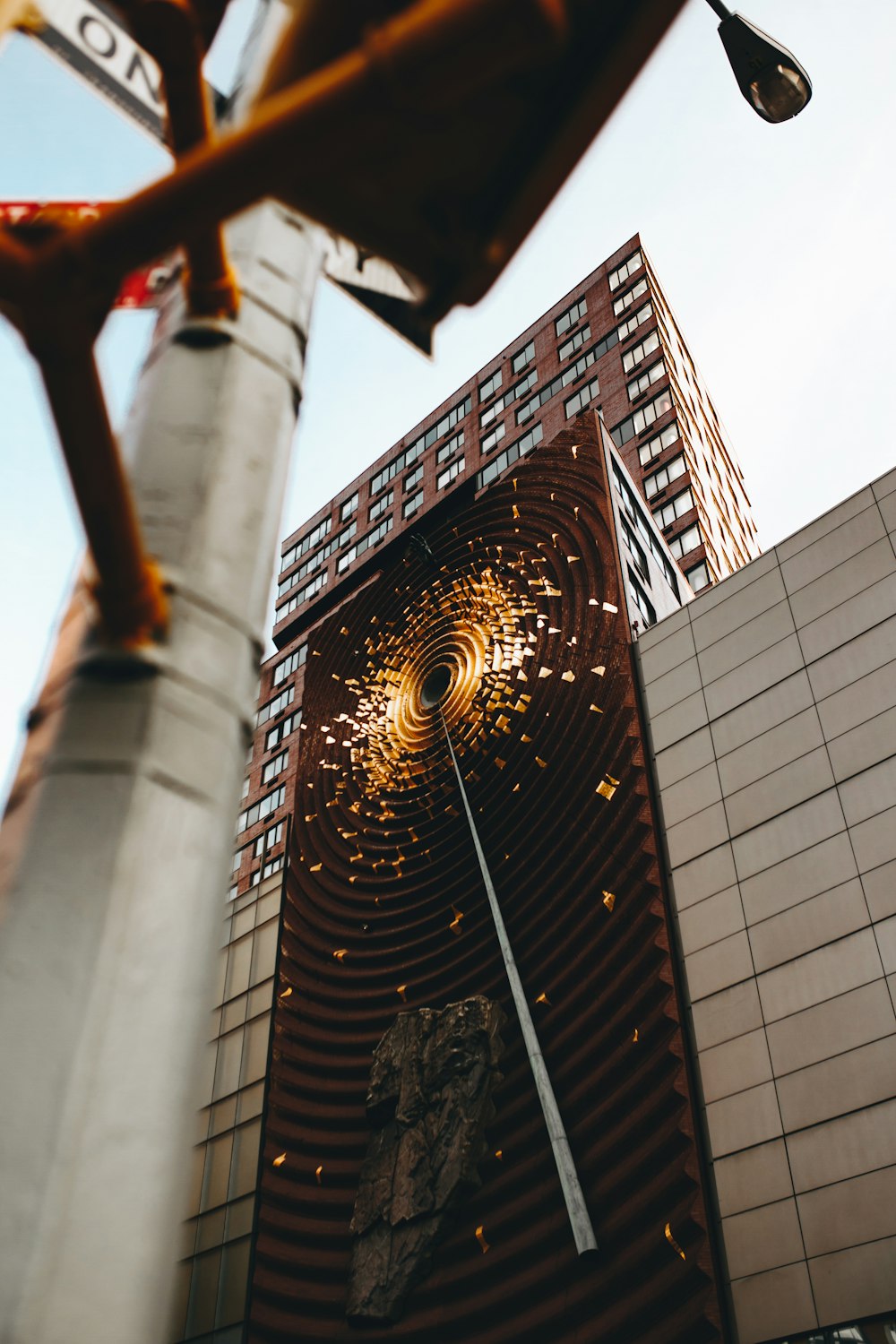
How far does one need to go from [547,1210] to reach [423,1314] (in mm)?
3334

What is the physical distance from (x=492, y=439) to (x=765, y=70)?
57801 millimetres

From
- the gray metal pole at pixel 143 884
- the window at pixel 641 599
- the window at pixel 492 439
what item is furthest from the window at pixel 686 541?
the gray metal pole at pixel 143 884

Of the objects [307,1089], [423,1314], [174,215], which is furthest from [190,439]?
[307,1089]

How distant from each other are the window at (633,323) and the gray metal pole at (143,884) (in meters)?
60.6

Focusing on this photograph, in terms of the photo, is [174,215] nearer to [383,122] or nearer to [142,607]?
[383,122]

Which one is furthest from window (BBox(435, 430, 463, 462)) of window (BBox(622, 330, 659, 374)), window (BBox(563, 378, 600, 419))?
window (BBox(622, 330, 659, 374))

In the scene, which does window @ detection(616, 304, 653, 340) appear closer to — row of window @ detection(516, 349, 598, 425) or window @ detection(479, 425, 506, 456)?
row of window @ detection(516, 349, 598, 425)

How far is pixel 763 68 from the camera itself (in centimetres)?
641

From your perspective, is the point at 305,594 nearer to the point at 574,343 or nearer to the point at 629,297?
the point at 574,343

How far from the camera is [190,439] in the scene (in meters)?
2.25

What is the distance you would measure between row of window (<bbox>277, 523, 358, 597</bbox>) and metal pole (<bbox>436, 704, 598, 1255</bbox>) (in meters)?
46.6

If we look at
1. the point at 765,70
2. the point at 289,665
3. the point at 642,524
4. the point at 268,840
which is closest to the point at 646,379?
the point at 642,524

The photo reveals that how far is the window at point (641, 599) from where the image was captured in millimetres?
31031

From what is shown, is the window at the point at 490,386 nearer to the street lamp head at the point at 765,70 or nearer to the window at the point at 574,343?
the window at the point at 574,343
